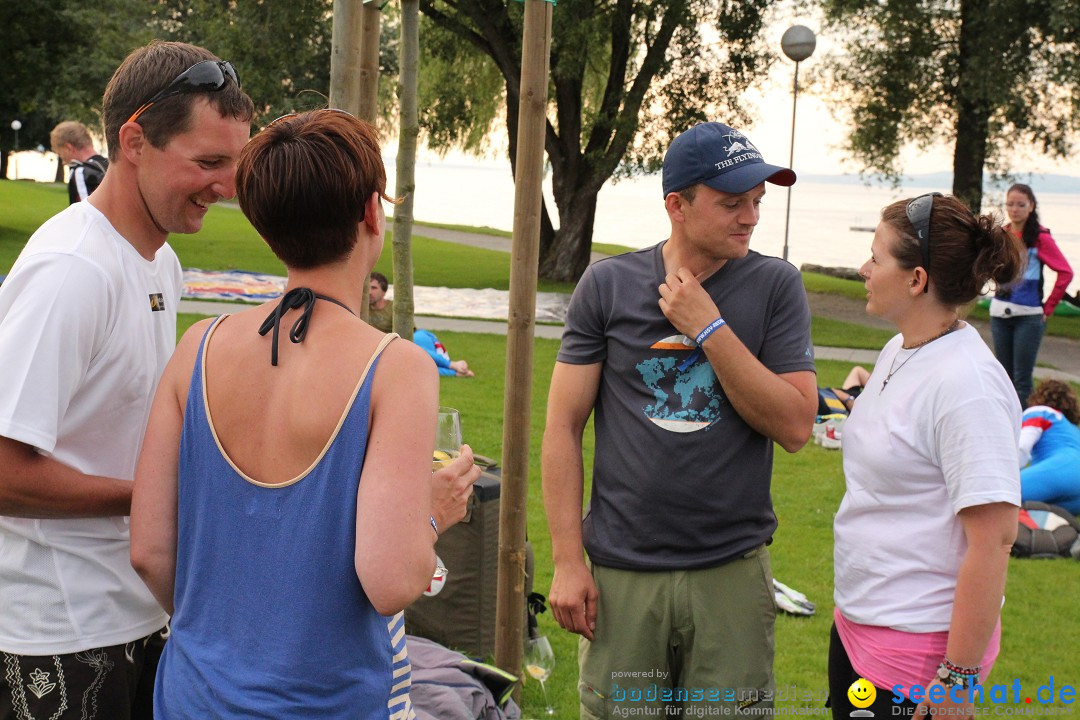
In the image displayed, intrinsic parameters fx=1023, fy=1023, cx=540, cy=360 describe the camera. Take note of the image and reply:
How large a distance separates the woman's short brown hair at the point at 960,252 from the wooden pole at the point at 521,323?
1292mm

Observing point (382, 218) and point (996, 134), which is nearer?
point (382, 218)

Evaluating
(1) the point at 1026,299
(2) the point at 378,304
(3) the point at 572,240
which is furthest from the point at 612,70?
(1) the point at 1026,299

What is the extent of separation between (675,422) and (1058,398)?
237 inches

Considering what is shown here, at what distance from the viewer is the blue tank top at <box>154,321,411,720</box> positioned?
169 cm

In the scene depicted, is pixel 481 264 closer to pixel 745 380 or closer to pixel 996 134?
pixel 996 134

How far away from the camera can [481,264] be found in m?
24.0

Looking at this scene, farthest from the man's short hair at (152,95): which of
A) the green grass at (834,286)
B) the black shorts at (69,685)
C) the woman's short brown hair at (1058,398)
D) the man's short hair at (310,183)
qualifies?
the green grass at (834,286)

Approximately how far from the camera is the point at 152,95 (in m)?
2.18

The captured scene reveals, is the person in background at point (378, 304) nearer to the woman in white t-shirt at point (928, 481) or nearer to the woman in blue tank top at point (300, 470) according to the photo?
the woman in white t-shirt at point (928, 481)

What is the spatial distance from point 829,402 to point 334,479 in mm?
8555

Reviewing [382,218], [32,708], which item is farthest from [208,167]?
[32,708]

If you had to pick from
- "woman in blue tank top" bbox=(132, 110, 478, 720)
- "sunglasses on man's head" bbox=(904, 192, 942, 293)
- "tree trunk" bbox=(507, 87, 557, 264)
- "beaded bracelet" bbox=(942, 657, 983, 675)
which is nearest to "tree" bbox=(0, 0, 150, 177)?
"tree trunk" bbox=(507, 87, 557, 264)

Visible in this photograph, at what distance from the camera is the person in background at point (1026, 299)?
9250mm

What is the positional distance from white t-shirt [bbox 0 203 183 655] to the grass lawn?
2.58m
